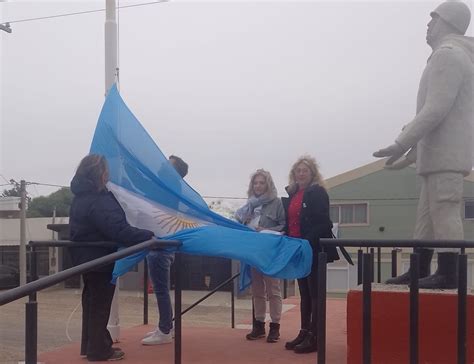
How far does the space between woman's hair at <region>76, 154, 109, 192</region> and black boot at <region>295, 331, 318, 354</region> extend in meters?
1.83

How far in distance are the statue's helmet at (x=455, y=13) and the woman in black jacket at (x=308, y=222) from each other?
1383mm

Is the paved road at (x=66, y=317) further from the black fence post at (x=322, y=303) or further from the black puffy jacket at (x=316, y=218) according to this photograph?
the black fence post at (x=322, y=303)

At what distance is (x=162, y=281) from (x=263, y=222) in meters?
0.93

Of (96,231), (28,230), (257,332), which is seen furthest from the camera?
(28,230)

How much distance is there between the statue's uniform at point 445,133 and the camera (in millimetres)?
3895

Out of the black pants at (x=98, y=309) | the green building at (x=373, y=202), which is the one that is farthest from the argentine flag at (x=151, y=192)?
the green building at (x=373, y=202)

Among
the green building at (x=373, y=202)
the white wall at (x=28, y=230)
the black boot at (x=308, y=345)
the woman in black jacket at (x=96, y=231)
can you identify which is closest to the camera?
the woman in black jacket at (x=96, y=231)

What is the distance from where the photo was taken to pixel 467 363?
341cm

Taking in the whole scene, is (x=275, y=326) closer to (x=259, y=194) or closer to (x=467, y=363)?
(x=259, y=194)

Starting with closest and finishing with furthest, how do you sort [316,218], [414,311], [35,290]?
[35,290] < [414,311] < [316,218]

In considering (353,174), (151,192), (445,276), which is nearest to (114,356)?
(151,192)

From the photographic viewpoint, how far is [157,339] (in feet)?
15.8

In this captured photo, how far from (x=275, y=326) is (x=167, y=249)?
1.41 metres

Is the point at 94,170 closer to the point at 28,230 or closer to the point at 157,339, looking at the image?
the point at 157,339
